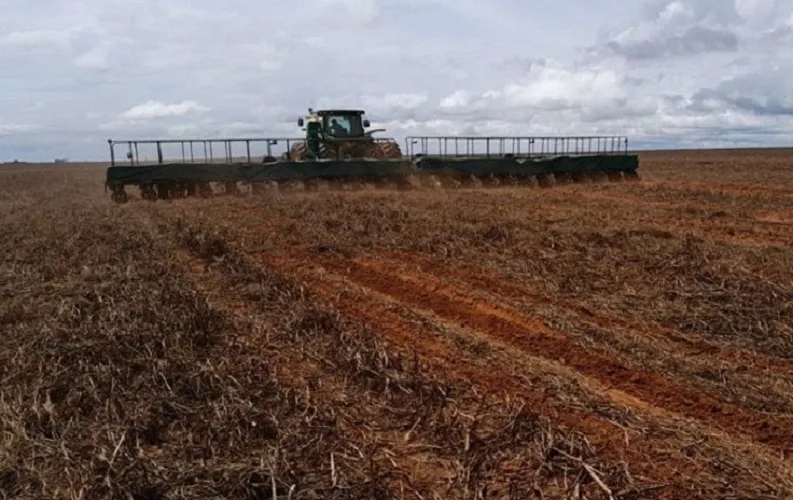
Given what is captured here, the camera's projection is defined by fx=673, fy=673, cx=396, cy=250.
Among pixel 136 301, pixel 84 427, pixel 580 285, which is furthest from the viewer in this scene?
pixel 580 285

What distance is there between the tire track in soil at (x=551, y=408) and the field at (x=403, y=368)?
16mm

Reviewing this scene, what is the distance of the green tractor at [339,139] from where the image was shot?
23469 mm

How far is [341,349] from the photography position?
17.3 ft

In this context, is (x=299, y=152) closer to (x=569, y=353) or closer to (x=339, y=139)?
(x=339, y=139)

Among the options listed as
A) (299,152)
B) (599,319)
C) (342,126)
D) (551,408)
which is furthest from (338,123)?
(551,408)

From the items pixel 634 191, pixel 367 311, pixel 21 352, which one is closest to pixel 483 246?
pixel 367 311

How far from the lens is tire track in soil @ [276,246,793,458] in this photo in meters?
3.98

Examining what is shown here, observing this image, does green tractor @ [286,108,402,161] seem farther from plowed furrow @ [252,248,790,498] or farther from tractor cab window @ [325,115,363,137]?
plowed furrow @ [252,248,790,498]

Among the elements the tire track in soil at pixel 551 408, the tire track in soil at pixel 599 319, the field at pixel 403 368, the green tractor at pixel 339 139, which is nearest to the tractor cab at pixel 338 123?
the green tractor at pixel 339 139

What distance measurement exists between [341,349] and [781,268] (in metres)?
5.32

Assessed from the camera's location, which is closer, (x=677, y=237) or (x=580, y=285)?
(x=580, y=285)

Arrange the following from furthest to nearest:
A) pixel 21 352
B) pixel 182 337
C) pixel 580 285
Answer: pixel 580 285 → pixel 182 337 → pixel 21 352

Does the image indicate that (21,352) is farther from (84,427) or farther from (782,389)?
(782,389)

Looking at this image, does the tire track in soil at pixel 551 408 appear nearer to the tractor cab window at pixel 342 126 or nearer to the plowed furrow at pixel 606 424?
the plowed furrow at pixel 606 424
